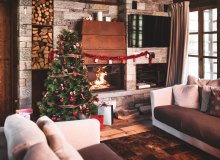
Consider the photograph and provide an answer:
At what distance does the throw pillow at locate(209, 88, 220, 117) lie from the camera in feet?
11.0

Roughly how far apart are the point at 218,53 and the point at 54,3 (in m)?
3.07

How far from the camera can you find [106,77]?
514 cm

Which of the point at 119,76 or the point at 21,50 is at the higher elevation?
the point at 21,50

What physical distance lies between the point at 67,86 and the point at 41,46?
1.09 meters

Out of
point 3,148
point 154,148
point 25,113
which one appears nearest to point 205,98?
point 154,148

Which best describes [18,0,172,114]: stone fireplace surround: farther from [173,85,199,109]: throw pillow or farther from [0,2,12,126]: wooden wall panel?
[173,85,199,109]: throw pillow

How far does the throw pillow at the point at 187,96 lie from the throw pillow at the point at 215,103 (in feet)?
1.15

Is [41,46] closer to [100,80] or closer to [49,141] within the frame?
[100,80]

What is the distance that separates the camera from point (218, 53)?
444cm

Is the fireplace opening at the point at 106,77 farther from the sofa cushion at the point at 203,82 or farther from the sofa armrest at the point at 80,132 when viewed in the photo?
the sofa armrest at the point at 80,132

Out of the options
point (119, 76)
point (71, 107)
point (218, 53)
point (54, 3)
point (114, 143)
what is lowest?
point (114, 143)

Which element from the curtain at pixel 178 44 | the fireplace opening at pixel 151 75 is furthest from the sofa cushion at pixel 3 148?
the curtain at pixel 178 44

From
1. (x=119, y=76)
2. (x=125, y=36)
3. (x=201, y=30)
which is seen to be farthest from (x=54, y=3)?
(x=201, y=30)

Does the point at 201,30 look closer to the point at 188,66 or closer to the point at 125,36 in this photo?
the point at 188,66
